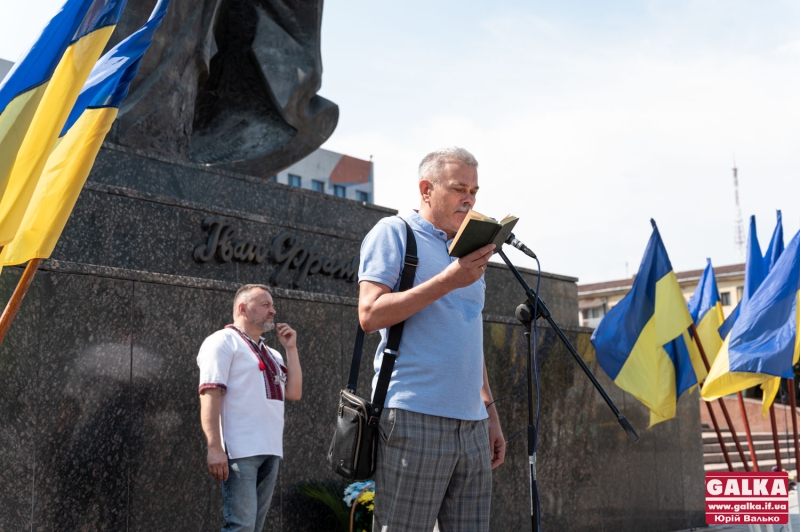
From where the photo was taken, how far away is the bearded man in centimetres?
408

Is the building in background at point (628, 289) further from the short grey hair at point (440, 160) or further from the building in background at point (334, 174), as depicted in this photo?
the short grey hair at point (440, 160)

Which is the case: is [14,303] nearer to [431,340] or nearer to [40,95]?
[40,95]

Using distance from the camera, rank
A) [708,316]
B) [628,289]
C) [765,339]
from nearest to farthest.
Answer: [765,339]
[708,316]
[628,289]

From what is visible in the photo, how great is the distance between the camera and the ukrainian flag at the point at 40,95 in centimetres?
320

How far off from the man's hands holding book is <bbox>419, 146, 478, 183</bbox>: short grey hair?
47 cm

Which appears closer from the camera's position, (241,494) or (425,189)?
(425,189)

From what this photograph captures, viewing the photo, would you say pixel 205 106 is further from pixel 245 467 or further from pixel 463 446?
pixel 463 446

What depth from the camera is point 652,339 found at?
752cm

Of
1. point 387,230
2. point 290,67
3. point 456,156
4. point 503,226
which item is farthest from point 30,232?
point 290,67

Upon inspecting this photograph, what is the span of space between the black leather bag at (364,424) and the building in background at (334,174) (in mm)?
51132

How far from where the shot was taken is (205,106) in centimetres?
837

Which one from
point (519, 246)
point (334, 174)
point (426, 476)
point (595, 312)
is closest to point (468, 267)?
point (426, 476)

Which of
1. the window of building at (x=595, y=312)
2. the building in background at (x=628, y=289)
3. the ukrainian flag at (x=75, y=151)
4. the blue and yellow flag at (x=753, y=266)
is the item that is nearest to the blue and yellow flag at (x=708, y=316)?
the blue and yellow flag at (x=753, y=266)

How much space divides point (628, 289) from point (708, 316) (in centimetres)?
4753
